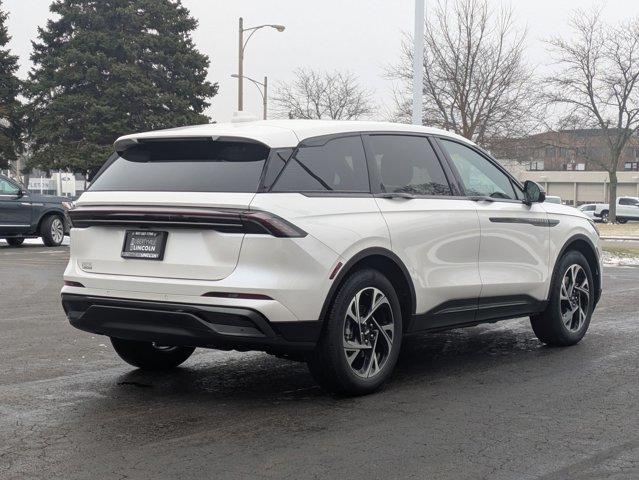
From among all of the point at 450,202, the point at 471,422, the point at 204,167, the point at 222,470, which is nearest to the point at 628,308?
the point at 450,202

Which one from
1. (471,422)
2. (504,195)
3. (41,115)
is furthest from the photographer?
(41,115)

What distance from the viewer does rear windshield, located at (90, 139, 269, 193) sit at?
17.1ft

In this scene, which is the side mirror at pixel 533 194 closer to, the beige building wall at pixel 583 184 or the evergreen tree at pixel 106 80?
the evergreen tree at pixel 106 80

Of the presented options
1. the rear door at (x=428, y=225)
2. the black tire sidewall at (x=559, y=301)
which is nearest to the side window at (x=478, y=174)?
the rear door at (x=428, y=225)

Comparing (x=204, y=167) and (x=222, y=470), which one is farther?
(x=204, y=167)

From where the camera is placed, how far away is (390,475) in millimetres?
4051

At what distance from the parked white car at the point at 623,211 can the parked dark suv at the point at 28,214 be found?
44.9m

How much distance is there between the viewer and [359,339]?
18.1 ft

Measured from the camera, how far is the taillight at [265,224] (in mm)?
5012

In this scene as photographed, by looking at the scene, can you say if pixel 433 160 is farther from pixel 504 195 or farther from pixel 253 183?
pixel 253 183

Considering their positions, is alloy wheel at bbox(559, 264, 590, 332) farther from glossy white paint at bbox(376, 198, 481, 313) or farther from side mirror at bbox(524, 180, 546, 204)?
glossy white paint at bbox(376, 198, 481, 313)

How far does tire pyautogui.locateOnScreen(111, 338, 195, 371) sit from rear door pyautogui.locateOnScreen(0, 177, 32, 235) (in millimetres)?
15144

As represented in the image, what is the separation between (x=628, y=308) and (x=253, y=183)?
251 inches

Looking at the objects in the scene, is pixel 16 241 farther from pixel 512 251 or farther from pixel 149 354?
pixel 512 251
